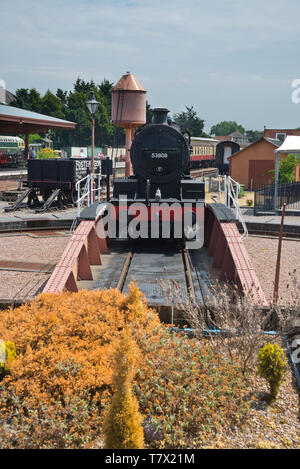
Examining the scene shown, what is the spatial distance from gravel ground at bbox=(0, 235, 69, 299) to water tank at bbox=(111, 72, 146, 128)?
6.53 meters

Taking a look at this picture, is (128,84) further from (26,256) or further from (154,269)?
(154,269)

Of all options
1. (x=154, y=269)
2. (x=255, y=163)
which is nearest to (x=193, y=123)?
(x=255, y=163)

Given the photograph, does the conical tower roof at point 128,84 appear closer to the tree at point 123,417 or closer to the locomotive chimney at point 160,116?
the locomotive chimney at point 160,116

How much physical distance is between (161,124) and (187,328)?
666cm

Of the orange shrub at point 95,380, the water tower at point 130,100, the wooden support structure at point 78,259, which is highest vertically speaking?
the water tower at point 130,100

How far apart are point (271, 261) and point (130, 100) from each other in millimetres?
10263

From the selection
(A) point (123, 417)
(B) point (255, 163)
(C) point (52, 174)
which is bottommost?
(A) point (123, 417)

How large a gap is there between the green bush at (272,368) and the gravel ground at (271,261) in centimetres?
279

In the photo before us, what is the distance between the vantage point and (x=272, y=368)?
532 centimetres

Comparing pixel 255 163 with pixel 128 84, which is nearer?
pixel 128 84

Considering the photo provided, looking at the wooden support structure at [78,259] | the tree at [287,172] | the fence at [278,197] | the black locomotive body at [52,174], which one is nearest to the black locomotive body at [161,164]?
the wooden support structure at [78,259]

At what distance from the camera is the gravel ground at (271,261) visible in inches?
367

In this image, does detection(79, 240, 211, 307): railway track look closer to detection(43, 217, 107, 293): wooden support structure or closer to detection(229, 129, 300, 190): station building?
detection(43, 217, 107, 293): wooden support structure

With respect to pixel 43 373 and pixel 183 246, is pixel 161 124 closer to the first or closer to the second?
pixel 183 246
